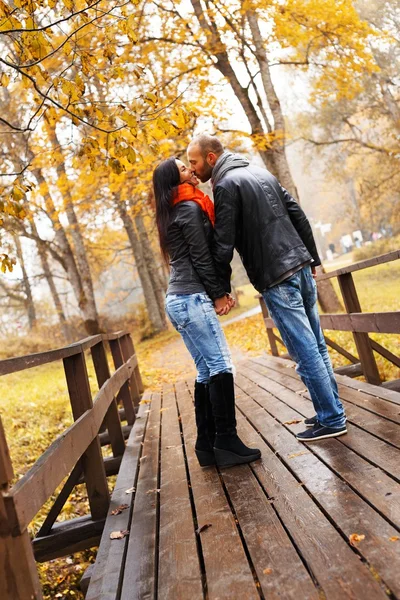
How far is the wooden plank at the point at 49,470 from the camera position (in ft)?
6.97

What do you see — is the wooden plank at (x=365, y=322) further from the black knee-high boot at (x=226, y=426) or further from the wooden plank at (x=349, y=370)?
the black knee-high boot at (x=226, y=426)

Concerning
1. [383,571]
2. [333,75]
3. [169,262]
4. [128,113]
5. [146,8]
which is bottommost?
[383,571]

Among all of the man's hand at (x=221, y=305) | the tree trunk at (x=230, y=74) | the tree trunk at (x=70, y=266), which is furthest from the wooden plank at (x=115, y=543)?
the tree trunk at (x=70, y=266)

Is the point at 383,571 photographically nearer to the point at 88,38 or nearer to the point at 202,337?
the point at 202,337

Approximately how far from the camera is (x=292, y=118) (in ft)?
83.8

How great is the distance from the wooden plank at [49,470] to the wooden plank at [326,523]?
43.6 inches

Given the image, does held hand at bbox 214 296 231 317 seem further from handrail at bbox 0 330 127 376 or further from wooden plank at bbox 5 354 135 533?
wooden plank at bbox 5 354 135 533

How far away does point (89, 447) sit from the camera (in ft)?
13.0

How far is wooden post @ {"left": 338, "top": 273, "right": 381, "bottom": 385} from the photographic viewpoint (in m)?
5.40

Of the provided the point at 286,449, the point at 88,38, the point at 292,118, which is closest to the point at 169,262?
the point at 286,449

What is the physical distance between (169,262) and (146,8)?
33.5ft

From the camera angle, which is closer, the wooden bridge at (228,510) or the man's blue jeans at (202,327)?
the wooden bridge at (228,510)

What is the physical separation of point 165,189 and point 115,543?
2.13 m

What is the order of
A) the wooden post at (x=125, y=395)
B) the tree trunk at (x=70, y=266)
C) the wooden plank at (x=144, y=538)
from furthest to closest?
the tree trunk at (x=70, y=266) → the wooden post at (x=125, y=395) → the wooden plank at (x=144, y=538)
